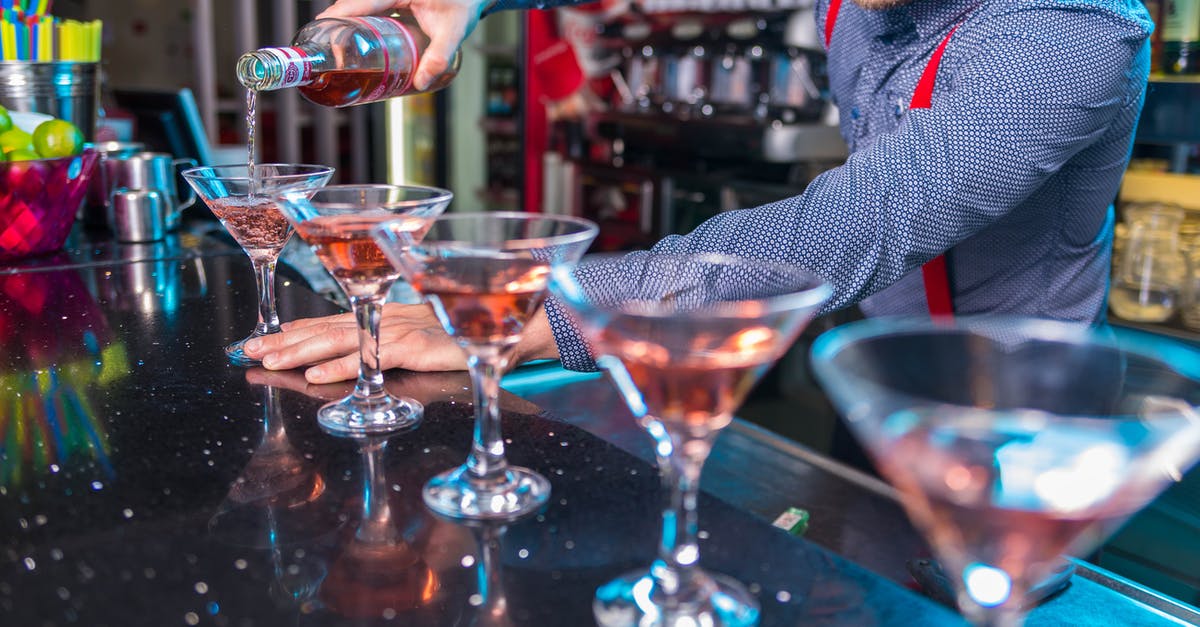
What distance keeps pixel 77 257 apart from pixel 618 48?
3680 millimetres

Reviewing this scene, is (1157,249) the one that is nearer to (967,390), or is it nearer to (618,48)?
(967,390)

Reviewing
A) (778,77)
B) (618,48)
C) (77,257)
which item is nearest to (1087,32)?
(77,257)

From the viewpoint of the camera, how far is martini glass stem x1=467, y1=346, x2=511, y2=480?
84 cm

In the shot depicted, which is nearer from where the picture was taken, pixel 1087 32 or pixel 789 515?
pixel 1087 32

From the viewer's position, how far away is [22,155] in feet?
5.92

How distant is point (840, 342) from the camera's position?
64 cm

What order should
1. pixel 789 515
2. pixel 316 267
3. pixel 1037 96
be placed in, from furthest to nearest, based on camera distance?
pixel 316 267 → pixel 789 515 → pixel 1037 96

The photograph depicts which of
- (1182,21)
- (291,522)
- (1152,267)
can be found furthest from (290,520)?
(1182,21)

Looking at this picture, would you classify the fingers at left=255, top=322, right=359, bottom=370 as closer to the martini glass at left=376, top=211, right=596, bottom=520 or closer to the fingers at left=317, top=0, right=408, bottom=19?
the martini glass at left=376, top=211, right=596, bottom=520

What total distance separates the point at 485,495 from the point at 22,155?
139cm

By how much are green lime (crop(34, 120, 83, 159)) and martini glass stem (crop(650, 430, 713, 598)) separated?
158cm

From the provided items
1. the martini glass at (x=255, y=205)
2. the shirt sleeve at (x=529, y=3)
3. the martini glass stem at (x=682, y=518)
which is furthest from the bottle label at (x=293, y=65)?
the martini glass stem at (x=682, y=518)

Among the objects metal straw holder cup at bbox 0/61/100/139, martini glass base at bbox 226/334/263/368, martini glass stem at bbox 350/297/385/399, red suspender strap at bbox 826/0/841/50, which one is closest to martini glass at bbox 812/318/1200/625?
martini glass stem at bbox 350/297/385/399

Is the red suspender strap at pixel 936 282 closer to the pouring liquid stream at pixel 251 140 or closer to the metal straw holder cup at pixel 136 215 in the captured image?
the pouring liquid stream at pixel 251 140
